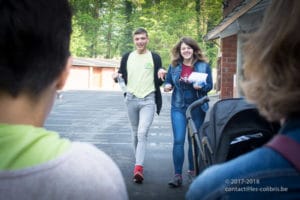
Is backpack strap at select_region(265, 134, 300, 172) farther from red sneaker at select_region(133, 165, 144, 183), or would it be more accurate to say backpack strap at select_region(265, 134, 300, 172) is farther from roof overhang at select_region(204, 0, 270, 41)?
roof overhang at select_region(204, 0, 270, 41)

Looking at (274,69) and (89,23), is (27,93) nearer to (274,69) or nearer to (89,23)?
(274,69)

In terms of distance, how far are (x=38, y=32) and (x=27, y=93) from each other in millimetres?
146

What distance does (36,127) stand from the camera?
107 cm

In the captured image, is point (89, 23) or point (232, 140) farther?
point (89, 23)

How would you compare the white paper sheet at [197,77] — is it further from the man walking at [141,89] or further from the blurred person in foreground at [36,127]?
the blurred person in foreground at [36,127]

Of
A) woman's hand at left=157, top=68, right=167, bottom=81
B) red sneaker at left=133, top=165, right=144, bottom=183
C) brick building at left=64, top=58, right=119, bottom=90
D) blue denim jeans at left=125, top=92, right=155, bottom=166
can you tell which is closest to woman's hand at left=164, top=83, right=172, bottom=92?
woman's hand at left=157, top=68, right=167, bottom=81

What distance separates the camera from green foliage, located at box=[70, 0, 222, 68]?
148ft

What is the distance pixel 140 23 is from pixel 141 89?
4712cm

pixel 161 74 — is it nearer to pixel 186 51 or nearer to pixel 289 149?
pixel 186 51

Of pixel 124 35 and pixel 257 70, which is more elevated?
pixel 124 35

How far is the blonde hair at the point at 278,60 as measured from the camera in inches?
41.9

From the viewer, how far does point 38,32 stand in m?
1.04

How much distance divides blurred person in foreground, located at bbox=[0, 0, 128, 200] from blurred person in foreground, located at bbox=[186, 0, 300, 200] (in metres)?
0.26

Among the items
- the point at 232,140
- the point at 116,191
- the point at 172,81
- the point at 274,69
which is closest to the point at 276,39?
the point at 274,69
